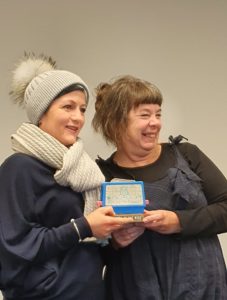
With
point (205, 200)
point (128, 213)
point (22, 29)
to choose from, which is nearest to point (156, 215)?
point (128, 213)

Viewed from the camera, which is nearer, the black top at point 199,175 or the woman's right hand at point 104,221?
the woman's right hand at point 104,221

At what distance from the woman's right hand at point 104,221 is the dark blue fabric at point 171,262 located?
0.16 m

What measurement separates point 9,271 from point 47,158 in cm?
30

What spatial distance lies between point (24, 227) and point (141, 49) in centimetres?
106

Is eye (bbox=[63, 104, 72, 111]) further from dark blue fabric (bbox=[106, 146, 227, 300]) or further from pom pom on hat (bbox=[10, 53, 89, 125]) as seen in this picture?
dark blue fabric (bbox=[106, 146, 227, 300])

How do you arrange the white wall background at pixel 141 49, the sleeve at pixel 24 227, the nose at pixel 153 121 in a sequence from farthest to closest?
the white wall background at pixel 141 49 < the nose at pixel 153 121 < the sleeve at pixel 24 227

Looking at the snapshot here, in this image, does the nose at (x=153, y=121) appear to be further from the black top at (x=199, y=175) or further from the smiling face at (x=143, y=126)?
the black top at (x=199, y=175)

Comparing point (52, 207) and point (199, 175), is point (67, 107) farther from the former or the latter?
point (199, 175)

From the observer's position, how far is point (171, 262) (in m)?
1.07

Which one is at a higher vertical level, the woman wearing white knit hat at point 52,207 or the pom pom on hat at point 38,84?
the pom pom on hat at point 38,84

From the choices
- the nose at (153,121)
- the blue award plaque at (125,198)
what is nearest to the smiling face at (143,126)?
the nose at (153,121)

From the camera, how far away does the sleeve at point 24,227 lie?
0.91m

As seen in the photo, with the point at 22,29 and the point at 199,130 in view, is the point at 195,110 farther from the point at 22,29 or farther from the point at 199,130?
the point at 22,29

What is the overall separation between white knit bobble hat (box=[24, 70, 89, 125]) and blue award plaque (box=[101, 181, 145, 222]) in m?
A: 0.29
